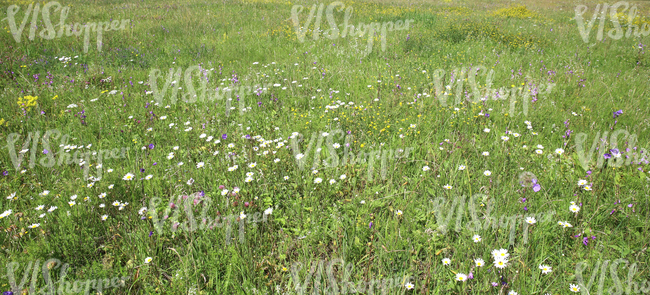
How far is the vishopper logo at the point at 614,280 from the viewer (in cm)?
187

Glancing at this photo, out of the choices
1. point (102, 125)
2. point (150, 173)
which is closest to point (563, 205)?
point (150, 173)

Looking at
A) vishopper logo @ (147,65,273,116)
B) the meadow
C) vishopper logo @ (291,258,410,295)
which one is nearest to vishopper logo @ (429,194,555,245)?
the meadow

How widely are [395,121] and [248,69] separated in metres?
3.40

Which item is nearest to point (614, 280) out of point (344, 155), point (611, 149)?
point (611, 149)

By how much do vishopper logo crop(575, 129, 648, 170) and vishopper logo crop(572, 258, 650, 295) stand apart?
2.83ft

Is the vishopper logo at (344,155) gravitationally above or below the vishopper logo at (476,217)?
above

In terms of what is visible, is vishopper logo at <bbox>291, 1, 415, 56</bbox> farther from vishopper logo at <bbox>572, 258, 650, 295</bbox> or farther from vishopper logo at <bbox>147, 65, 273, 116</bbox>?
vishopper logo at <bbox>572, 258, 650, 295</bbox>

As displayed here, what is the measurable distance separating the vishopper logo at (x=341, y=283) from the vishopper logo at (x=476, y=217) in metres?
0.61

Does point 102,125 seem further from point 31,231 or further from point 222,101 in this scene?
point 31,231

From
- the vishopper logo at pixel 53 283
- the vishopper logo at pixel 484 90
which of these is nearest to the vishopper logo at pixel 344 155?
the vishopper logo at pixel 484 90

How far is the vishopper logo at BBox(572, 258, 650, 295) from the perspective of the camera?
1865 millimetres

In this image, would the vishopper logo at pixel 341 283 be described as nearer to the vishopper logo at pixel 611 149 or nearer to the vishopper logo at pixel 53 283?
the vishopper logo at pixel 53 283

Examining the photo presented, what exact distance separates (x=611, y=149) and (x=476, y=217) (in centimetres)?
138

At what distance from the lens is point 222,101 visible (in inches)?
189
